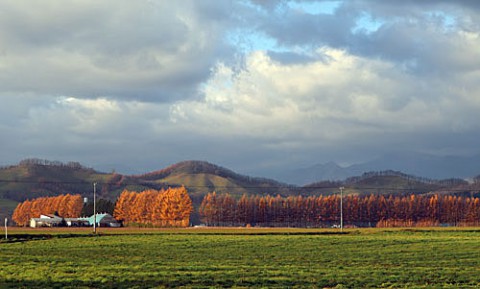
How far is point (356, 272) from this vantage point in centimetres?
4706

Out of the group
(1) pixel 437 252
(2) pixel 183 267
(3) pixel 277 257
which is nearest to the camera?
(2) pixel 183 267

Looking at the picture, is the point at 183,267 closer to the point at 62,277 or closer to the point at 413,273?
the point at 62,277

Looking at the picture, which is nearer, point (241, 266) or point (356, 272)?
point (356, 272)

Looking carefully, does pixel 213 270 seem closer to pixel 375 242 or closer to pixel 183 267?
pixel 183 267

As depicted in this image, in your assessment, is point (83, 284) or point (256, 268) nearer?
point (83, 284)

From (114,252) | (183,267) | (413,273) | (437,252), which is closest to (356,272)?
(413,273)

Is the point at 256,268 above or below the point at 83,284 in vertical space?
below

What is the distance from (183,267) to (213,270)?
3456 mm

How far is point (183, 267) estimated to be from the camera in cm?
5150

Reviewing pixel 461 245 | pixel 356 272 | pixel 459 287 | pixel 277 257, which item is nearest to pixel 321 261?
pixel 277 257

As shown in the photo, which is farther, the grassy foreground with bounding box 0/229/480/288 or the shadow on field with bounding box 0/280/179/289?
the grassy foreground with bounding box 0/229/480/288

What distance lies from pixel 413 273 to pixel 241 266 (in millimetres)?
13796

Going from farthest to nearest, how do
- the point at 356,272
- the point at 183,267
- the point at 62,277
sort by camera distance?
1. the point at 183,267
2. the point at 356,272
3. the point at 62,277

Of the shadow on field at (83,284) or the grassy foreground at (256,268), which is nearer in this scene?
the shadow on field at (83,284)
